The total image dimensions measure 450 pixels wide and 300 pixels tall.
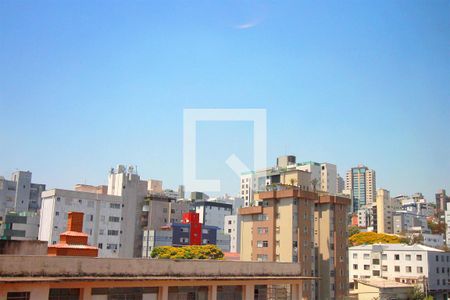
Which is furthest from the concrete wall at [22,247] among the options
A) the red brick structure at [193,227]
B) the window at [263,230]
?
the red brick structure at [193,227]

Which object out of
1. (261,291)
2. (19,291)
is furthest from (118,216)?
(19,291)

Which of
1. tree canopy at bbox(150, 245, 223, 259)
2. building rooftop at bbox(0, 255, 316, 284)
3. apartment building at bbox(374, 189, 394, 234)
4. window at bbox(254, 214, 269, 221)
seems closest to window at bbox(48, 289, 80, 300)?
building rooftop at bbox(0, 255, 316, 284)

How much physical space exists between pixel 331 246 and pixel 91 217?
28.3 metres

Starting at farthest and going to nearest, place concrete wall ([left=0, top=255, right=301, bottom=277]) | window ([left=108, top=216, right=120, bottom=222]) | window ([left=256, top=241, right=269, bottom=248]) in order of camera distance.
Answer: window ([left=108, top=216, right=120, bottom=222]) → window ([left=256, top=241, right=269, bottom=248]) → concrete wall ([left=0, top=255, right=301, bottom=277])

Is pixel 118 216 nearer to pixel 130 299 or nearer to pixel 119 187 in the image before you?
pixel 119 187

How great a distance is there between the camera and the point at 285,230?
143 ft

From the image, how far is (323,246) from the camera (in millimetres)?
47031

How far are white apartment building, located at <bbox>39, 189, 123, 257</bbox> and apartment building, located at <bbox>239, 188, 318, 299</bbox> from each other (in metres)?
19.2

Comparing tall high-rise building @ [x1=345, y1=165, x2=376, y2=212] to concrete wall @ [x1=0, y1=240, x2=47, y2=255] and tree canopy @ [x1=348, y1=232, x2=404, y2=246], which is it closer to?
tree canopy @ [x1=348, y1=232, x2=404, y2=246]

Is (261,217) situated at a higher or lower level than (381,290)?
higher

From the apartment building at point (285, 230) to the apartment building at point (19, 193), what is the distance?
4654 cm

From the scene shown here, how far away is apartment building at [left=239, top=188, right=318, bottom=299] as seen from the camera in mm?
43219

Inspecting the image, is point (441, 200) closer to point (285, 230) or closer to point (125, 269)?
point (285, 230)

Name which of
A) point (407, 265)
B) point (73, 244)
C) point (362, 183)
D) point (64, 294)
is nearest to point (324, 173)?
point (407, 265)
